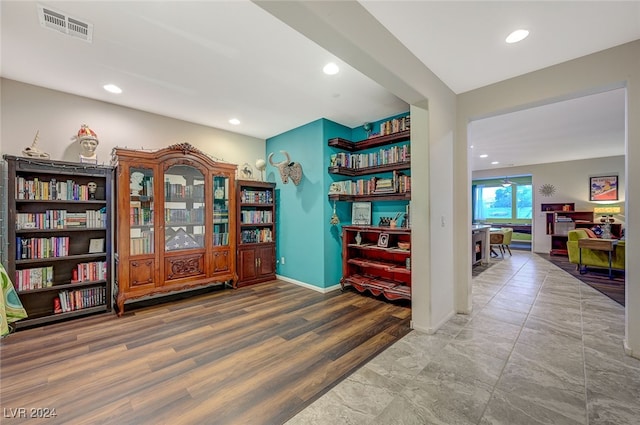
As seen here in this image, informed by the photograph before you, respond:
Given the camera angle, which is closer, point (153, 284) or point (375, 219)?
point (153, 284)

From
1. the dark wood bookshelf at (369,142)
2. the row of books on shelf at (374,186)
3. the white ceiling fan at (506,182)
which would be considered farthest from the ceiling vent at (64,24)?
the white ceiling fan at (506,182)

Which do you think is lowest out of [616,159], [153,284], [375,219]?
[153,284]

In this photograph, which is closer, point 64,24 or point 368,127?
point 64,24

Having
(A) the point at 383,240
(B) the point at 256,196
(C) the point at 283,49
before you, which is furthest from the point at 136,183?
(A) the point at 383,240

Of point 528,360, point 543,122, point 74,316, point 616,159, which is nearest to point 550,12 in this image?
point 528,360

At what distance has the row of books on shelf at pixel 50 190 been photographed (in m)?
2.78

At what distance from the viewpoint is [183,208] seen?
3783mm

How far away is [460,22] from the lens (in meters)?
1.94

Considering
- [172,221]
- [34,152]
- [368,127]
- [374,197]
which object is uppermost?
[368,127]

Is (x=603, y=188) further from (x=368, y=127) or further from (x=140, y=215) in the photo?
(x=140, y=215)

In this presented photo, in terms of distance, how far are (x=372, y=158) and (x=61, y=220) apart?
13.5ft

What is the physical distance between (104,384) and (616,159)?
10833 millimetres

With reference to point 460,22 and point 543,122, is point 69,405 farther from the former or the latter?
point 543,122

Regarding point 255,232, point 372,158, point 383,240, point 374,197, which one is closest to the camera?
point 383,240
